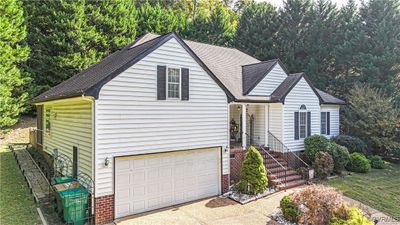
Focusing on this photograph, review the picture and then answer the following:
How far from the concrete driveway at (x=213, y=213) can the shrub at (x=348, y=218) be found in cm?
219

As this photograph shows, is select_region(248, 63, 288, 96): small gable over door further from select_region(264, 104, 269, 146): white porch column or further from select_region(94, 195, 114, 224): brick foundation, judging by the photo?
select_region(94, 195, 114, 224): brick foundation

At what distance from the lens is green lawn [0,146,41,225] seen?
8.36 meters

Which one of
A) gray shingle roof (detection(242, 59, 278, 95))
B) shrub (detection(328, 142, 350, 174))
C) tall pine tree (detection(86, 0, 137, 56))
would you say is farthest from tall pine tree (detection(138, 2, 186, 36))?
shrub (detection(328, 142, 350, 174))

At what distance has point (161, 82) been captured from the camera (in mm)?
9875

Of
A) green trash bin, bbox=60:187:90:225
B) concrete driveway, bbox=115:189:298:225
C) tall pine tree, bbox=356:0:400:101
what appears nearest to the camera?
green trash bin, bbox=60:187:90:225

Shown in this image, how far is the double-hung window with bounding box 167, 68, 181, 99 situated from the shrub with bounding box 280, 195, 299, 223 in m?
5.48

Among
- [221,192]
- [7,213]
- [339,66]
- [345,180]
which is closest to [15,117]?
[7,213]

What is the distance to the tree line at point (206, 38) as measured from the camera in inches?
860

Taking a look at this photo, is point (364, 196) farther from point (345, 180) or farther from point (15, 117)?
point (15, 117)

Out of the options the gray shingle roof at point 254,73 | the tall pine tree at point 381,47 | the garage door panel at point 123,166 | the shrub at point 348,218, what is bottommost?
the shrub at point 348,218

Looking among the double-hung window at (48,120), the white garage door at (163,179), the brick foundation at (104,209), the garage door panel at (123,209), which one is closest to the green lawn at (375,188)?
the white garage door at (163,179)

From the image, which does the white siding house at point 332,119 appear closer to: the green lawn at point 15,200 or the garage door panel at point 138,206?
the garage door panel at point 138,206

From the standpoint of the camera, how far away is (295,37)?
29234 millimetres

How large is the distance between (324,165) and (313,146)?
1.43 meters
